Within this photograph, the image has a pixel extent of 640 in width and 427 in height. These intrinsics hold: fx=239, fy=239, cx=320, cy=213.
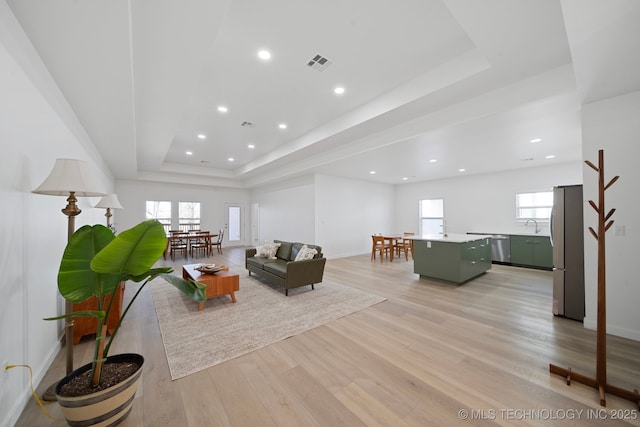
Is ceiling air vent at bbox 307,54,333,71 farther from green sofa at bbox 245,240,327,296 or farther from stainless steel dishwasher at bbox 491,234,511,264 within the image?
stainless steel dishwasher at bbox 491,234,511,264

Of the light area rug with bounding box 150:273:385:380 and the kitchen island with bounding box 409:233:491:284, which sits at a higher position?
the kitchen island with bounding box 409:233:491:284

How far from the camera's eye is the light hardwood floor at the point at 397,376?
1660 mm

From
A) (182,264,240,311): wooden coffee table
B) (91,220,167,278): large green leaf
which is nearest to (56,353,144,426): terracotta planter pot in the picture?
(91,220,167,278): large green leaf

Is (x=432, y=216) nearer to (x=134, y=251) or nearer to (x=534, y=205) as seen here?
(x=534, y=205)

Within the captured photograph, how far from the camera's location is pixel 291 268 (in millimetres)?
4086

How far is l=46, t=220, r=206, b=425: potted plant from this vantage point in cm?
135

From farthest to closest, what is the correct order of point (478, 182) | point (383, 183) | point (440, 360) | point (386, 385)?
point (383, 183), point (478, 182), point (440, 360), point (386, 385)

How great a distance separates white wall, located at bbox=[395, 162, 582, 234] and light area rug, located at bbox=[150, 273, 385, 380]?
5661 millimetres

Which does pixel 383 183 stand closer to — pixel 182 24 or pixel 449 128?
pixel 449 128

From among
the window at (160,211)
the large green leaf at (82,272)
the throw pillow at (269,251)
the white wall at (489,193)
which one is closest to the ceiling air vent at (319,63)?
the large green leaf at (82,272)

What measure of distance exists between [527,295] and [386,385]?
146 inches

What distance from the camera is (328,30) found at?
98.7 inches

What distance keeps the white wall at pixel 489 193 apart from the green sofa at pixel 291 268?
6010mm

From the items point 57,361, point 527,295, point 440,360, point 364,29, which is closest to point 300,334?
point 440,360
